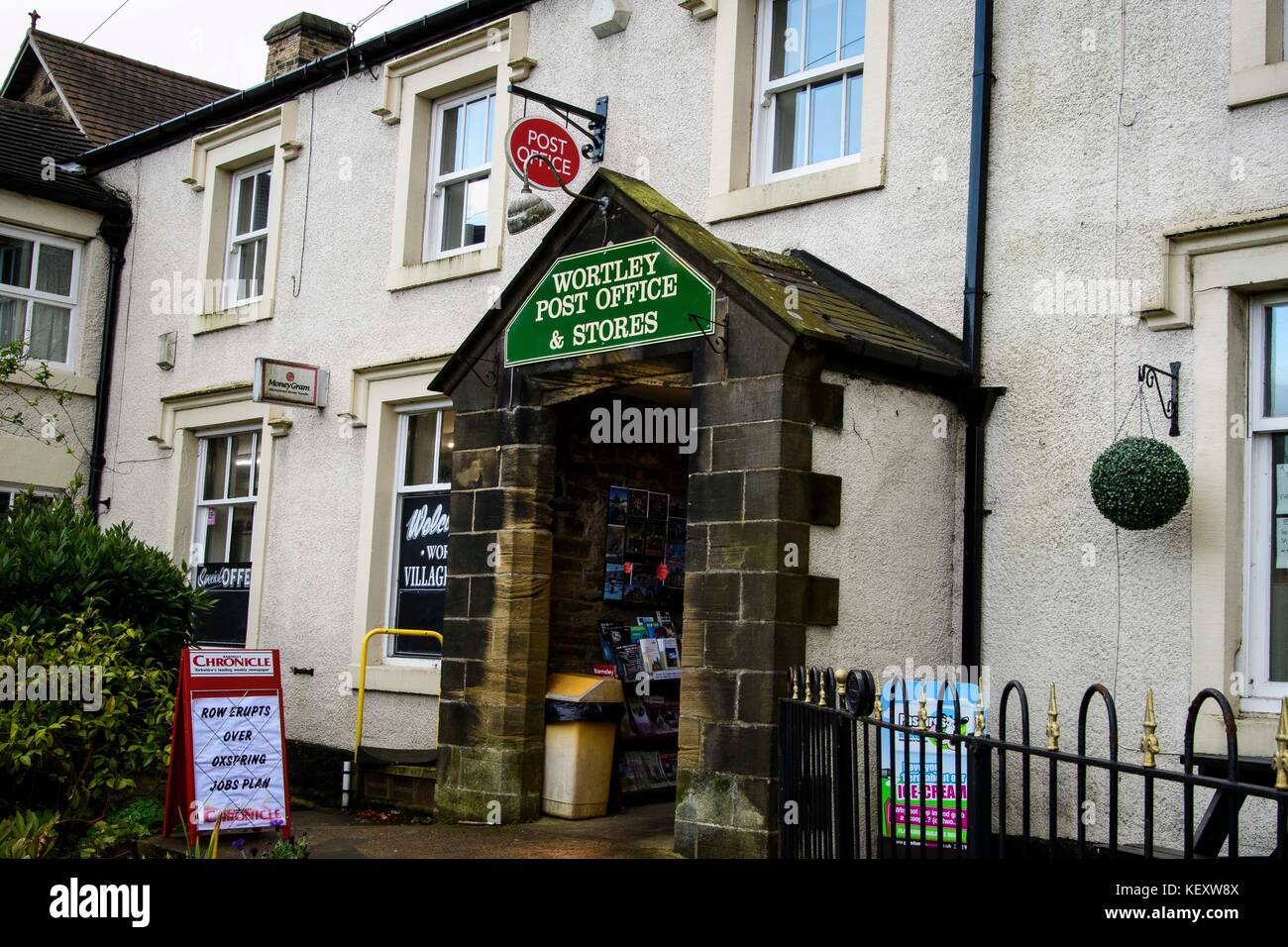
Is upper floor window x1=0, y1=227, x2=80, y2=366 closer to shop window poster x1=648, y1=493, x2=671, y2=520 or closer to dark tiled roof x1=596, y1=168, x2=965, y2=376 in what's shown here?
shop window poster x1=648, y1=493, x2=671, y2=520

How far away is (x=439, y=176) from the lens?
12133 mm

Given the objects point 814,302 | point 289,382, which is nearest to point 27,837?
point 814,302

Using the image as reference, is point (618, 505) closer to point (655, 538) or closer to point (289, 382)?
point (655, 538)

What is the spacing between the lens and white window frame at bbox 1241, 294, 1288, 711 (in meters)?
6.83

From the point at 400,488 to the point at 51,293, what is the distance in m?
5.88

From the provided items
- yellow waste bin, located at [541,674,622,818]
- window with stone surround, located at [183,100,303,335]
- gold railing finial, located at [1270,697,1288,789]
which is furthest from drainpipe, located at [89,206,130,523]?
gold railing finial, located at [1270,697,1288,789]

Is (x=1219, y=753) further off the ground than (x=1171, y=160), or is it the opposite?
(x=1171, y=160)

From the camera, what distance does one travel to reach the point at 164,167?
594 inches

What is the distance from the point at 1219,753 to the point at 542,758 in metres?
4.02

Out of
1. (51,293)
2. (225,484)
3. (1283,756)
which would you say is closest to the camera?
(1283,756)

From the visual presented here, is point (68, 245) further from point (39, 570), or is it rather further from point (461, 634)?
point (461, 634)
